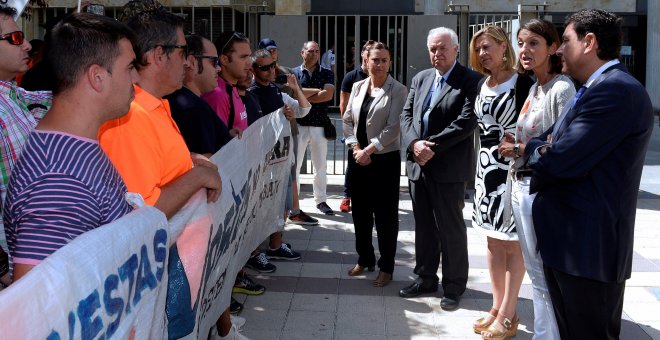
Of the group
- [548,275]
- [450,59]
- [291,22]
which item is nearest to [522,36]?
[450,59]

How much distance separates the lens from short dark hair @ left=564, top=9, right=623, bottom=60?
10.1 feet

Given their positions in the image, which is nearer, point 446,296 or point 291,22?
point 446,296

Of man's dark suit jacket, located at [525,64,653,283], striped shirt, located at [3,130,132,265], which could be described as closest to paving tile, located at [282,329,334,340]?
man's dark suit jacket, located at [525,64,653,283]

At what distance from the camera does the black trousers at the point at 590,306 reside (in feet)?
10.1

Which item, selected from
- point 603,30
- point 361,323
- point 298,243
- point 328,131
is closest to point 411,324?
point 361,323

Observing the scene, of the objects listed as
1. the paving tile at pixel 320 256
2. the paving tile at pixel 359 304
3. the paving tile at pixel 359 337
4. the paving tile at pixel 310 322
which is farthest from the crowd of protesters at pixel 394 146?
the paving tile at pixel 359 337

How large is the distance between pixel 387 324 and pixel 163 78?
8.31ft

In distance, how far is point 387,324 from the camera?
4.89 m

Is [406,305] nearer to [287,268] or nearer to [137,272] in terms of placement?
[287,268]

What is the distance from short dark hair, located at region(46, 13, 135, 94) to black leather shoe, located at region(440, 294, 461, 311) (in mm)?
3493

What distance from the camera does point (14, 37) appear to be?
321 centimetres

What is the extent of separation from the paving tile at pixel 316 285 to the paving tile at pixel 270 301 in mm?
A: 175

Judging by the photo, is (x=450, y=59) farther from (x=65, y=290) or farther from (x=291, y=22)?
(x=291, y=22)

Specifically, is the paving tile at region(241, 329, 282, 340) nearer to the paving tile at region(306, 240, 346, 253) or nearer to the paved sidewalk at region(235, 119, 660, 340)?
the paved sidewalk at region(235, 119, 660, 340)
